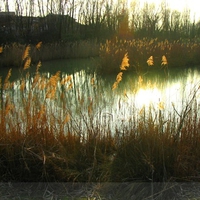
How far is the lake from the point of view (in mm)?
2439

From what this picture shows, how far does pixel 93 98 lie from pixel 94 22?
43.6 feet

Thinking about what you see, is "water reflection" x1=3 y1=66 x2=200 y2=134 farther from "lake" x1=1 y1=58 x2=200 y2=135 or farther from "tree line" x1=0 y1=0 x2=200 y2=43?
"tree line" x1=0 y1=0 x2=200 y2=43

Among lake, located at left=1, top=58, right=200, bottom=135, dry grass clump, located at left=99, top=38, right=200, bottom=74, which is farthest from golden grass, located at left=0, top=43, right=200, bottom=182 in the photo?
dry grass clump, located at left=99, top=38, right=200, bottom=74

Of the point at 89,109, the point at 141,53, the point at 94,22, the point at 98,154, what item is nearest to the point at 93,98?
the point at 89,109

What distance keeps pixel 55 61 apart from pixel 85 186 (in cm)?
958

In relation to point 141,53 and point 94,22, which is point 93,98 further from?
point 94,22

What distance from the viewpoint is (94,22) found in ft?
53.4

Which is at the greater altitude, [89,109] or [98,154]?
[89,109]

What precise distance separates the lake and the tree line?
429 centimetres

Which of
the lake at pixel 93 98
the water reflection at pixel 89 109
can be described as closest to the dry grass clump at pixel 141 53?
the lake at pixel 93 98

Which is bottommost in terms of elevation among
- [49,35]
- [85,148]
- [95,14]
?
[85,148]

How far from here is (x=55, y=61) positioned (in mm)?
11227

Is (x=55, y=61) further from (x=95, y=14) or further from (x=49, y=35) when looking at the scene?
(x=95, y=14)

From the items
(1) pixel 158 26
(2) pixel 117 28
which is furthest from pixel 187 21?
(2) pixel 117 28
